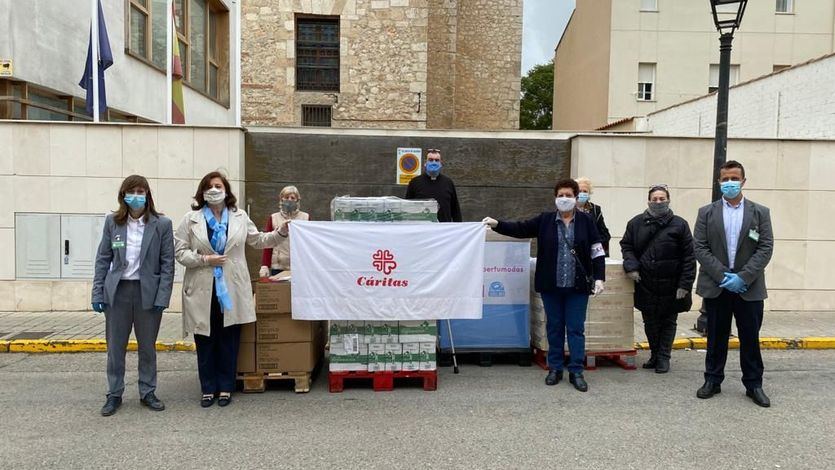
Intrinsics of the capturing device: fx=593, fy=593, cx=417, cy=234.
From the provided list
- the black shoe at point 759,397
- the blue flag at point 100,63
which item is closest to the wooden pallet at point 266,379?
the black shoe at point 759,397

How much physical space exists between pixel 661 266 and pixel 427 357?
287 cm

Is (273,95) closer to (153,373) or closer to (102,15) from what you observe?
(102,15)

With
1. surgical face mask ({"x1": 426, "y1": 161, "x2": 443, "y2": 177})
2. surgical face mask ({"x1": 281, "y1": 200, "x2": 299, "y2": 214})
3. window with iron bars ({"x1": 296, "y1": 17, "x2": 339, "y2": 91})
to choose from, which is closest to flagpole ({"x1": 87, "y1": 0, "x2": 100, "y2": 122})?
surgical face mask ({"x1": 281, "y1": 200, "x2": 299, "y2": 214})

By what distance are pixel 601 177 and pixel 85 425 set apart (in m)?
8.11

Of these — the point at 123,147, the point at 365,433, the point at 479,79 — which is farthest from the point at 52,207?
the point at 479,79

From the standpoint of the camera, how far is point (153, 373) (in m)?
5.55

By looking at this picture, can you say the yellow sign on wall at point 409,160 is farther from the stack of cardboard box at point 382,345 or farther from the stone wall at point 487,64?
the stone wall at point 487,64

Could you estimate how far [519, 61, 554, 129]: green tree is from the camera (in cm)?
4922

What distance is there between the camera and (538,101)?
49500 mm

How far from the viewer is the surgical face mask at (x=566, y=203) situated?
6109 mm

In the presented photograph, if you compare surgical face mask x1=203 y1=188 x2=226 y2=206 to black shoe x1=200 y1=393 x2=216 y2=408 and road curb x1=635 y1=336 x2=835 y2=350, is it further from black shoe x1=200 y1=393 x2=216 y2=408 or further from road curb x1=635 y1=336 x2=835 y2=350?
road curb x1=635 y1=336 x2=835 y2=350

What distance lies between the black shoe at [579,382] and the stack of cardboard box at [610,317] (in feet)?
2.29

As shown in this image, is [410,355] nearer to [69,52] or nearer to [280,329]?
[280,329]

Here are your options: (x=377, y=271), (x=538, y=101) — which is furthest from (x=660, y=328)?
(x=538, y=101)
